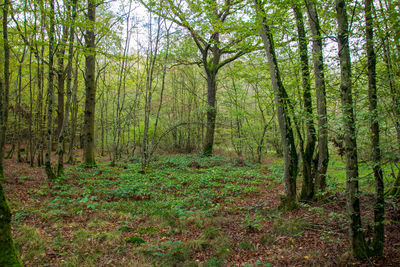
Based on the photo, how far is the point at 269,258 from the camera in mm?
3754

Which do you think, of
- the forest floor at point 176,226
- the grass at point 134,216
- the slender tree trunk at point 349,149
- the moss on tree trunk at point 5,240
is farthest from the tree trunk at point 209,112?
the moss on tree trunk at point 5,240

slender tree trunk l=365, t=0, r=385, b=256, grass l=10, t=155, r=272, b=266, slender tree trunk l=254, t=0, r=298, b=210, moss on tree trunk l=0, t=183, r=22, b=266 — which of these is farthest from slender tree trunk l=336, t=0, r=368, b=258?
moss on tree trunk l=0, t=183, r=22, b=266

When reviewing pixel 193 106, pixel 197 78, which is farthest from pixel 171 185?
pixel 197 78

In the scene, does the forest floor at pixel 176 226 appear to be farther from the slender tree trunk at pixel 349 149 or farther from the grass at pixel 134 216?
the slender tree trunk at pixel 349 149

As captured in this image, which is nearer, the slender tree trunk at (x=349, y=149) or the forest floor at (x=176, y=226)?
the slender tree trunk at (x=349, y=149)

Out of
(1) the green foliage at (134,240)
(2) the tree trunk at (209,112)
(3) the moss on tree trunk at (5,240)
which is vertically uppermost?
(2) the tree trunk at (209,112)

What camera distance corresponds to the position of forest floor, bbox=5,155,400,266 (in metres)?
3.64

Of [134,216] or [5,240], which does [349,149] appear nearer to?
[5,240]

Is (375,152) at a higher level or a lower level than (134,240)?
higher

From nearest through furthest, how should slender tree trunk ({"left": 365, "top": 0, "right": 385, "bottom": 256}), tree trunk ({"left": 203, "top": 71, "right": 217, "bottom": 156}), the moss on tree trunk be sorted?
the moss on tree trunk
slender tree trunk ({"left": 365, "top": 0, "right": 385, "bottom": 256})
tree trunk ({"left": 203, "top": 71, "right": 217, "bottom": 156})

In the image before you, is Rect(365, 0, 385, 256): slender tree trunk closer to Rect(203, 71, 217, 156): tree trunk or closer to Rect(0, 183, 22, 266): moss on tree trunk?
Rect(0, 183, 22, 266): moss on tree trunk

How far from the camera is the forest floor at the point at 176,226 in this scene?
12.0 ft

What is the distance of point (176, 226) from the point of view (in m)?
5.22

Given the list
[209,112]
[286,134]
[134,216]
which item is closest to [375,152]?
[286,134]
